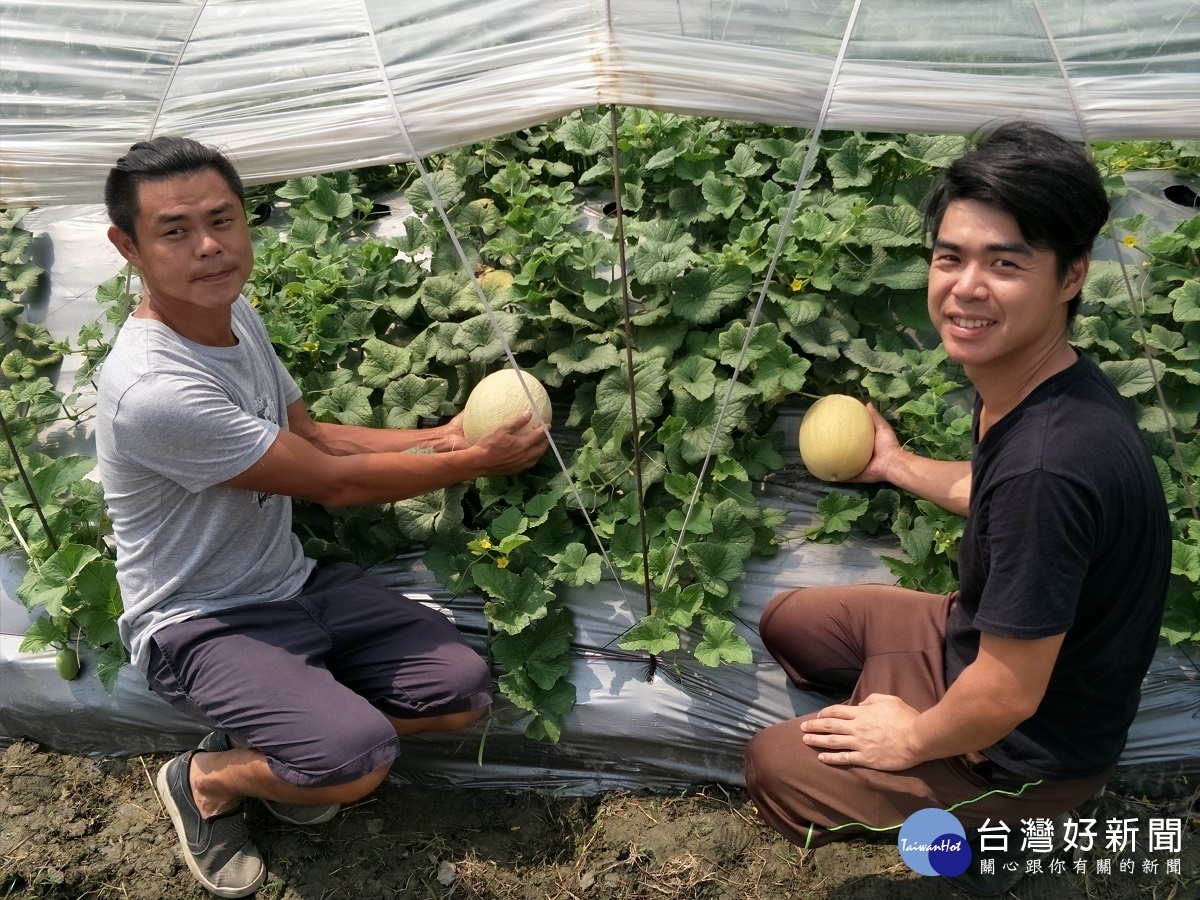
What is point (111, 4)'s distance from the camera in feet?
9.68

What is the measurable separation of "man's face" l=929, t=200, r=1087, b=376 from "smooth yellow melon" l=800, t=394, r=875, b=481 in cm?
105

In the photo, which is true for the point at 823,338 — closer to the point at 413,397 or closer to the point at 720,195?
the point at 720,195

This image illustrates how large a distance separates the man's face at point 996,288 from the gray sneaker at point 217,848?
2.21m

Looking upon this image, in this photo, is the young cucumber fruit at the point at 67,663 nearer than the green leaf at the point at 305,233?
Yes

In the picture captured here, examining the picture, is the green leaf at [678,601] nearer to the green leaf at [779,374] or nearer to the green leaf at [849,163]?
the green leaf at [779,374]

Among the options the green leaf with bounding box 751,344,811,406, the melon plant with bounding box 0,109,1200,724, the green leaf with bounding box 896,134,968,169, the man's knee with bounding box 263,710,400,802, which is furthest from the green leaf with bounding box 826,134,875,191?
the man's knee with bounding box 263,710,400,802

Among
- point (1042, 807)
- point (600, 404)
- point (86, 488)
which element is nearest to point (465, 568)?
point (600, 404)

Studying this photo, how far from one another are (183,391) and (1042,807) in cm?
219

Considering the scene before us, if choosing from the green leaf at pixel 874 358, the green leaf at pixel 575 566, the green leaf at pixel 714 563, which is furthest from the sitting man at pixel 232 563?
the green leaf at pixel 874 358

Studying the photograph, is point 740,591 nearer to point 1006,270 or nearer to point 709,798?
point 709,798

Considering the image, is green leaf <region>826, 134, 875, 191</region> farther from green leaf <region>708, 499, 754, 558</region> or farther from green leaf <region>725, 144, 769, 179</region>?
green leaf <region>708, 499, 754, 558</region>

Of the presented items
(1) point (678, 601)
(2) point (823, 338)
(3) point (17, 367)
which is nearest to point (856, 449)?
(2) point (823, 338)

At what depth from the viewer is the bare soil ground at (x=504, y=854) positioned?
285cm

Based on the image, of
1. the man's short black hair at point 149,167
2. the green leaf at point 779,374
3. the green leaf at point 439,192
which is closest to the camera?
the man's short black hair at point 149,167
